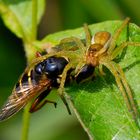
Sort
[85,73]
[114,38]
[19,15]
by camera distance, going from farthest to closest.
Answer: [19,15] < [114,38] < [85,73]

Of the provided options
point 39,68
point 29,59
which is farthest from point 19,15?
point 39,68

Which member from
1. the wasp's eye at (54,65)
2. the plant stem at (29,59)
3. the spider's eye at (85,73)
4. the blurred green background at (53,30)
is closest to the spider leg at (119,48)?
the spider's eye at (85,73)

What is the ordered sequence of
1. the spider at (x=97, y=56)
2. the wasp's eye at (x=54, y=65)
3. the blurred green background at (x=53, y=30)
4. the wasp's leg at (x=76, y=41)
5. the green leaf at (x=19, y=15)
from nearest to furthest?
the spider at (x=97, y=56) → the wasp's eye at (x=54, y=65) → the wasp's leg at (x=76, y=41) → the green leaf at (x=19, y=15) → the blurred green background at (x=53, y=30)

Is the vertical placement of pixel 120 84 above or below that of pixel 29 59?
below

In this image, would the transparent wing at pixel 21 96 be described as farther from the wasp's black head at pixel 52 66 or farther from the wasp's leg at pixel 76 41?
the wasp's leg at pixel 76 41

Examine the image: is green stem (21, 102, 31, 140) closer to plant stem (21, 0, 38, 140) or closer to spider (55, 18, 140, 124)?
plant stem (21, 0, 38, 140)

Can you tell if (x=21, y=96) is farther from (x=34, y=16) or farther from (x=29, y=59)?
(x=34, y=16)

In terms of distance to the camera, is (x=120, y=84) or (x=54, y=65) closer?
(x=120, y=84)

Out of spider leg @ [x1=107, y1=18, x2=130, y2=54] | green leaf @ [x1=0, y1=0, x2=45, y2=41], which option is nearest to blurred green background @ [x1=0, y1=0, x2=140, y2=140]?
green leaf @ [x1=0, y1=0, x2=45, y2=41]

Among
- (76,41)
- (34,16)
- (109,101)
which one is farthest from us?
(34,16)
